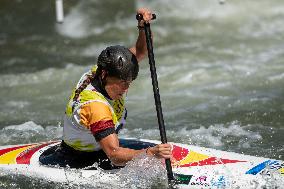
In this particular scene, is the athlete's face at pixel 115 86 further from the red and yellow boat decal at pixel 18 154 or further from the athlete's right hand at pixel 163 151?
the red and yellow boat decal at pixel 18 154

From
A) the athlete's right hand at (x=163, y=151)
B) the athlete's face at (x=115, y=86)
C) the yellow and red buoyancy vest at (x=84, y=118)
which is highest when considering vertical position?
the athlete's face at (x=115, y=86)

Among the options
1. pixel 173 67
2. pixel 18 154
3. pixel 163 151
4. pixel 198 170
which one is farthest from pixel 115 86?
pixel 173 67

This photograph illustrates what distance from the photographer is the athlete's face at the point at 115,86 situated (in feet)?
15.3

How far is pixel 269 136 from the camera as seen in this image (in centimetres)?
685

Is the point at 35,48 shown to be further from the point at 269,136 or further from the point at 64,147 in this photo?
the point at 64,147

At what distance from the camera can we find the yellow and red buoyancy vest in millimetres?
4656

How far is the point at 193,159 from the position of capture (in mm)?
5195

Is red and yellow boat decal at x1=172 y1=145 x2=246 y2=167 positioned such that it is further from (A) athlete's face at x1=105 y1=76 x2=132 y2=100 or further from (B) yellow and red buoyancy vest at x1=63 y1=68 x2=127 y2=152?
(A) athlete's face at x1=105 y1=76 x2=132 y2=100

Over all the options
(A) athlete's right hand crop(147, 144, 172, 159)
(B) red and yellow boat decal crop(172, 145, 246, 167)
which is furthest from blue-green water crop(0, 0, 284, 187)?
(A) athlete's right hand crop(147, 144, 172, 159)

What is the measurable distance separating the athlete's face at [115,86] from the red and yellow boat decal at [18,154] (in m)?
1.09

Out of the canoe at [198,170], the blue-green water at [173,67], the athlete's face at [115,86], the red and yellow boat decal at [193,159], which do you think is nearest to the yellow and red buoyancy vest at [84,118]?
the athlete's face at [115,86]

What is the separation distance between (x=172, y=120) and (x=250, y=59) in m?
2.71

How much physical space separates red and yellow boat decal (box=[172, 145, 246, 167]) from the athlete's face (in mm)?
749

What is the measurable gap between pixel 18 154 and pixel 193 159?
141 centimetres
